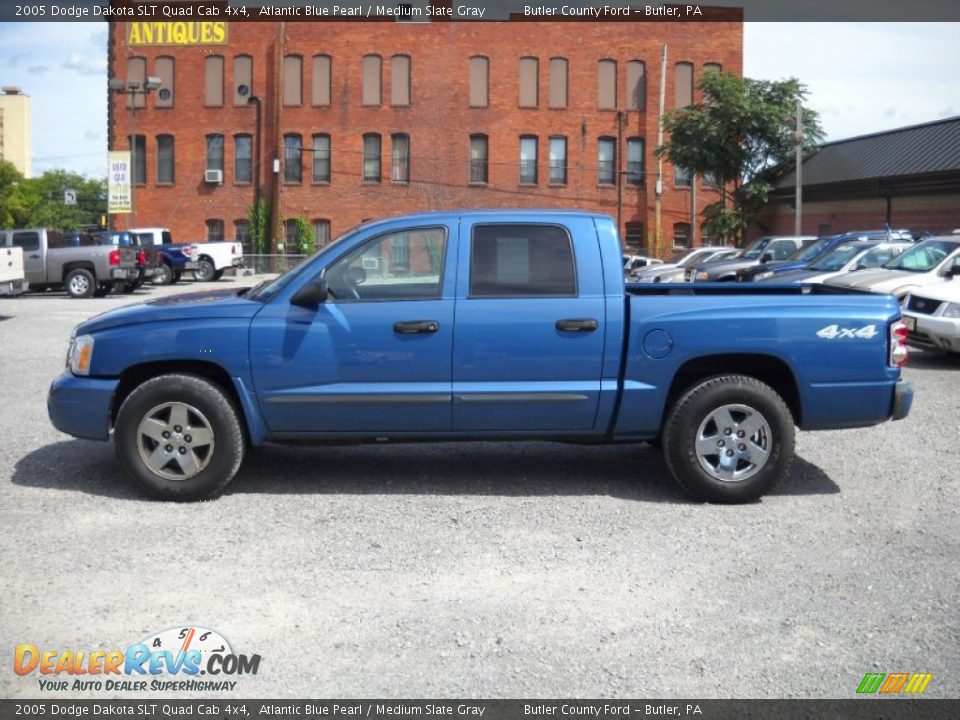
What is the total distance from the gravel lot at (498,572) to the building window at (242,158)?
49089mm

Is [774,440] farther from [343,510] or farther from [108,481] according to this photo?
[108,481]

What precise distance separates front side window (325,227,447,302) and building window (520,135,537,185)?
4937cm

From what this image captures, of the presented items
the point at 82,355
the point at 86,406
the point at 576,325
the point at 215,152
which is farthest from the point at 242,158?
the point at 576,325

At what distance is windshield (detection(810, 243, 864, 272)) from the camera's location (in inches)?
827

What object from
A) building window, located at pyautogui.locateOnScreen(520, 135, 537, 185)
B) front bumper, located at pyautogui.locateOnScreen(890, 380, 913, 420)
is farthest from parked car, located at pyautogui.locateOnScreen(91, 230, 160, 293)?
front bumper, located at pyautogui.locateOnScreen(890, 380, 913, 420)

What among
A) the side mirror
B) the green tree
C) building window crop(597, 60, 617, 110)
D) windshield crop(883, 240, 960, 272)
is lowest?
the side mirror

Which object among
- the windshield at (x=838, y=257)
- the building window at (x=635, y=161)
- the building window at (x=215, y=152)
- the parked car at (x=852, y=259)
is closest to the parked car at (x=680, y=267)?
the windshield at (x=838, y=257)

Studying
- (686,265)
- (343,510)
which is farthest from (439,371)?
(686,265)

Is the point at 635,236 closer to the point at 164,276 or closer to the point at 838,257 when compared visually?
the point at 164,276

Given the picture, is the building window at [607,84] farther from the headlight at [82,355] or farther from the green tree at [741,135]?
the headlight at [82,355]

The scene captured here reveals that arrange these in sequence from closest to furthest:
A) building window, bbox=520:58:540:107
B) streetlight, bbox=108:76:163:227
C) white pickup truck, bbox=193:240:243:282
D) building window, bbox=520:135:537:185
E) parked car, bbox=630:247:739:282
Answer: parked car, bbox=630:247:739:282 → white pickup truck, bbox=193:240:243:282 → streetlight, bbox=108:76:163:227 → building window, bbox=520:58:540:107 → building window, bbox=520:135:537:185

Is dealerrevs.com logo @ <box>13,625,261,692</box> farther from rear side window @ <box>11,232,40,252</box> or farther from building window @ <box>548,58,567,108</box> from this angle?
building window @ <box>548,58,567,108</box>

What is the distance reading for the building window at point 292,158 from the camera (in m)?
56.0

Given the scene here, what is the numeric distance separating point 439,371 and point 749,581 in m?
2.44
